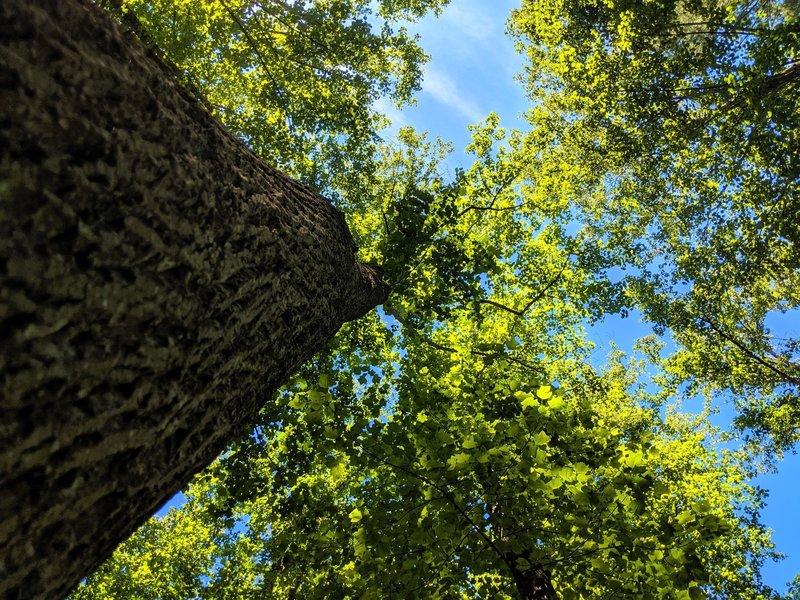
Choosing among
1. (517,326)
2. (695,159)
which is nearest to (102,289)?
(517,326)

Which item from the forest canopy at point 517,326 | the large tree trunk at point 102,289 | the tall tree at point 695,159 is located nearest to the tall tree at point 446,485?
the forest canopy at point 517,326

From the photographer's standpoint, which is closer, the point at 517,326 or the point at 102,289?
the point at 102,289

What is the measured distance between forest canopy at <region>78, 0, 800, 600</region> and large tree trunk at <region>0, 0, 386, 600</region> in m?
2.41

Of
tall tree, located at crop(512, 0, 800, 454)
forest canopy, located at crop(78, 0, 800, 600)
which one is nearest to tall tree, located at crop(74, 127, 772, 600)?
forest canopy, located at crop(78, 0, 800, 600)

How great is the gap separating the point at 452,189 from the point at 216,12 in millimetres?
7251

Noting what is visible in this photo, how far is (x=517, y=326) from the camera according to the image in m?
11.4

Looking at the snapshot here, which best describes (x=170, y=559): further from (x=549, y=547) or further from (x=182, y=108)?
(x=182, y=108)

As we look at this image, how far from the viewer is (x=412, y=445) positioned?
4605 millimetres

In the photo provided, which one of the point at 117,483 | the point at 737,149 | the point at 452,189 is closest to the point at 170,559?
the point at 452,189

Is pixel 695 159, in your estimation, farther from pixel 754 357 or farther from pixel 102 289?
pixel 102 289

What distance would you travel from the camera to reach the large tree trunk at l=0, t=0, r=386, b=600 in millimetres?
1147

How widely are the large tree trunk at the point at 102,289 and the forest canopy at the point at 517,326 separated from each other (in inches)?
95.1

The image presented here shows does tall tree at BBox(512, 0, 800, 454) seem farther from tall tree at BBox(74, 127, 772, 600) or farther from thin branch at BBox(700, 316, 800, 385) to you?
tall tree at BBox(74, 127, 772, 600)

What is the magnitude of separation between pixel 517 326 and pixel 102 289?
427 inches
